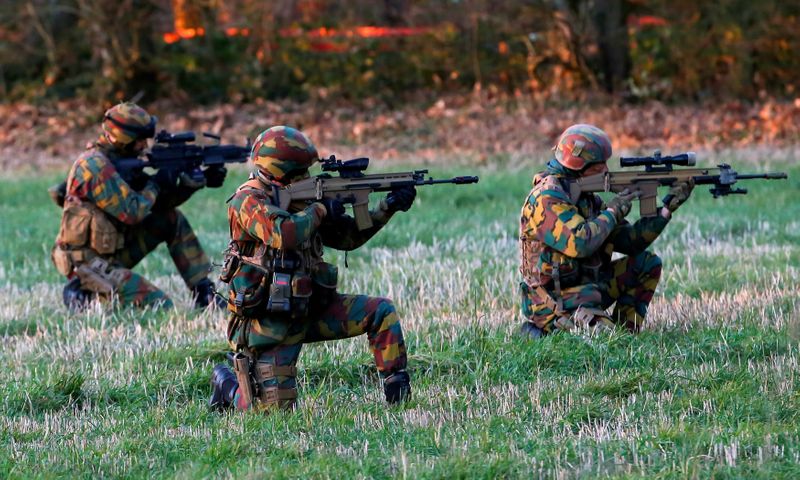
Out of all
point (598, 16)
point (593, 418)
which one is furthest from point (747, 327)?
point (598, 16)

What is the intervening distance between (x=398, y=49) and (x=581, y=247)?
2013 centimetres

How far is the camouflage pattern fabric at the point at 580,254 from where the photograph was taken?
7598 millimetres

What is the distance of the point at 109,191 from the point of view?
9.68 metres

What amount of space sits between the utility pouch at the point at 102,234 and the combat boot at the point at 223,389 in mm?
3282

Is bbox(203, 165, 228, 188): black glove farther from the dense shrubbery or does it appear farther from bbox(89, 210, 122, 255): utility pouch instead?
the dense shrubbery

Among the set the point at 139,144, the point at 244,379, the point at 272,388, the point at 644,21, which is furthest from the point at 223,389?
the point at 644,21

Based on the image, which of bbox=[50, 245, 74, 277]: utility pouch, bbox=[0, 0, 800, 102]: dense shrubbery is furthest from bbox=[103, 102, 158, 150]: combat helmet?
bbox=[0, 0, 800, 102]: dense shrubbery

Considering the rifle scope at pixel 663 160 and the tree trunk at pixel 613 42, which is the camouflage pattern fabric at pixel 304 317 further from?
the tree trunk at pixel 613 42

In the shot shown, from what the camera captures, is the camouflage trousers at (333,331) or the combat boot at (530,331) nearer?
the camouflage trousers at (333,331)

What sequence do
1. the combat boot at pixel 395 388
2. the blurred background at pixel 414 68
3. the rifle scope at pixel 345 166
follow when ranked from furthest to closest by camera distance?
the blurred background at pixel 414 68 < the rifle scope at pixel 345 166 < the combat boot at pixel 395 388

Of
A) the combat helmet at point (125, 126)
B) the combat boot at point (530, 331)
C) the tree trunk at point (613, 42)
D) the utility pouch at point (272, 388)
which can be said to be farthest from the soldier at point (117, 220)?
the tree trunk at point (613, 42)

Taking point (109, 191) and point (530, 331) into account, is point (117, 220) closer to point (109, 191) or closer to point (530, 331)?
point (109, 191)

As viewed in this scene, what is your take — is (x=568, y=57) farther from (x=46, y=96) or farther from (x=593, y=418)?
(x=593, y=418)

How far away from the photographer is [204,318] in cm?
922
